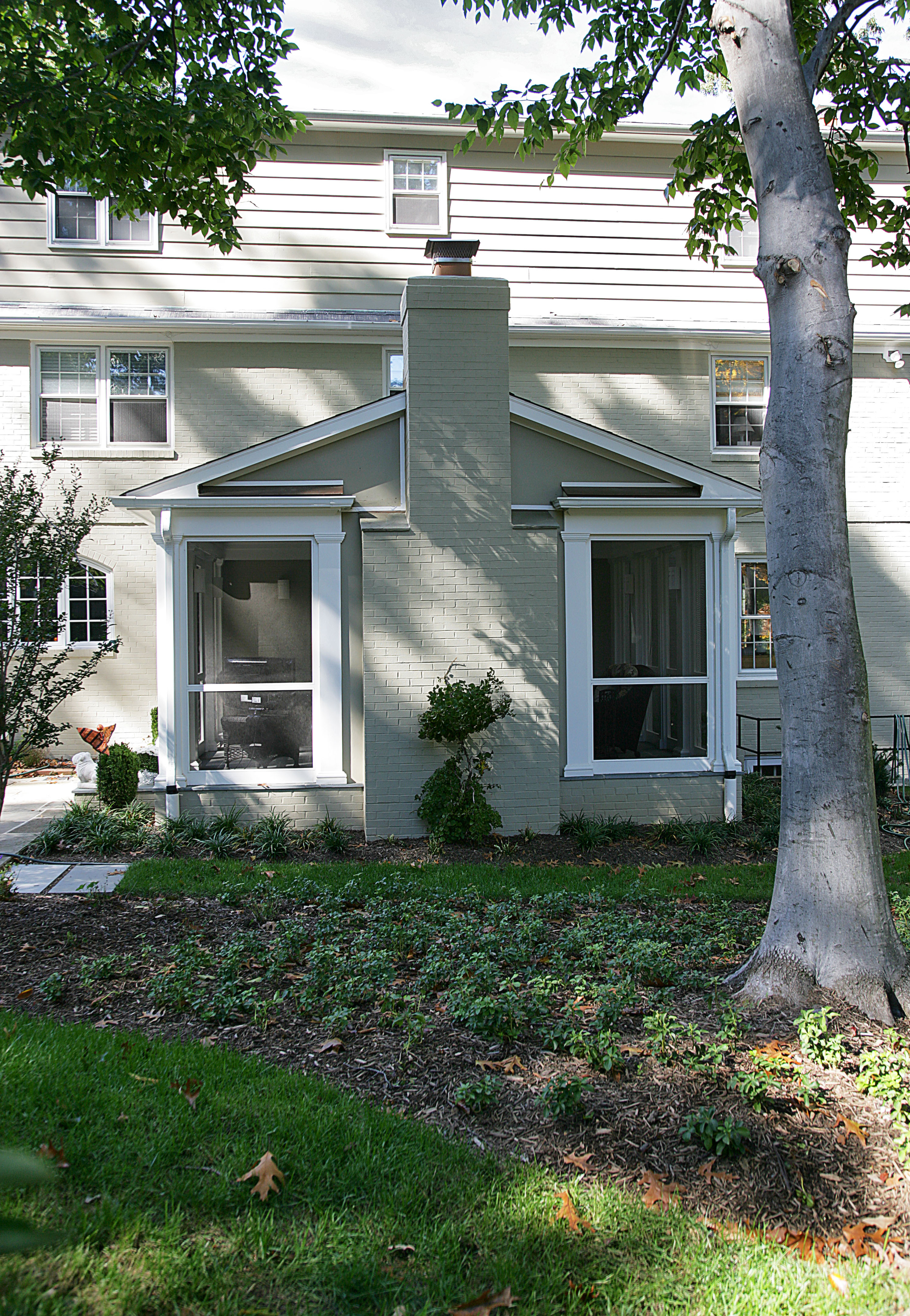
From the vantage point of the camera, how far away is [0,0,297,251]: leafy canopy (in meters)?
6.50

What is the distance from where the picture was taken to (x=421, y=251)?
13.5 metres

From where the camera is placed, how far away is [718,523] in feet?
31.8

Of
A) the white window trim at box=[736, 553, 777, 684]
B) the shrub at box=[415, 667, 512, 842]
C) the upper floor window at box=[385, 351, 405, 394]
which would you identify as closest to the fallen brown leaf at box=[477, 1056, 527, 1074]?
the shrub at box=[415, 667, 512, 842]

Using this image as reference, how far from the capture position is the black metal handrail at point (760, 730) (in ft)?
41.0

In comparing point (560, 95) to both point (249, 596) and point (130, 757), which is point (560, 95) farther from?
point (130, 757)

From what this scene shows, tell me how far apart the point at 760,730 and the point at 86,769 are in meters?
9.25

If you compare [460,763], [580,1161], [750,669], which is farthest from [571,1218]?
[750,669]

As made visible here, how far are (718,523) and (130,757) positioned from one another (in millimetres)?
6489

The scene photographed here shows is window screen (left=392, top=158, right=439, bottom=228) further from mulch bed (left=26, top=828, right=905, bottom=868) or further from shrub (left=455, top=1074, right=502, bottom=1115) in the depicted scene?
shrub (left=455, top=1074, right=502, bottom=1115)

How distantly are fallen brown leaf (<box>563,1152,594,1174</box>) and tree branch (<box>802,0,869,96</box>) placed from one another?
5.20m

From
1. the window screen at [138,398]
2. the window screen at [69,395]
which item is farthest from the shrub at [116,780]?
the window screen at [69,395]

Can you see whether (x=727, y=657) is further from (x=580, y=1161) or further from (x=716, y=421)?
(x=580, y=1161)

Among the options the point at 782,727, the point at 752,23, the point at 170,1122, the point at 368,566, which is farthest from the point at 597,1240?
the point at 368,566

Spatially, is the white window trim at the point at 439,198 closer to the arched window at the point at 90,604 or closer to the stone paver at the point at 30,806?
the arched window at the point at 90,604
